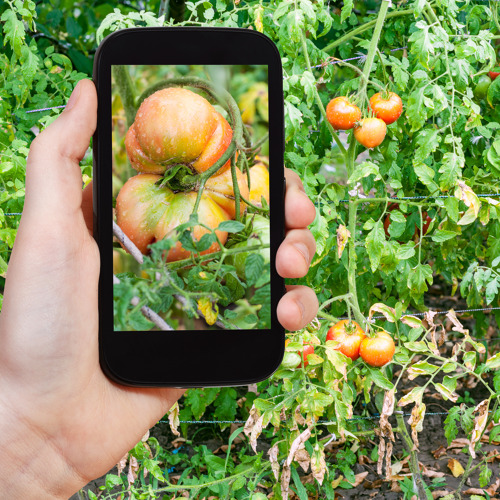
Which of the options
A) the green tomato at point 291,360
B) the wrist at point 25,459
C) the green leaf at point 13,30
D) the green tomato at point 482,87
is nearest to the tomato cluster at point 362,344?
the green tomato at point 291,360

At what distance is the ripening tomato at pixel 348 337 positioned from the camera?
1460 millimetres

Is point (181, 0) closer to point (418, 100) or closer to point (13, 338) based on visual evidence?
point (418, 100)

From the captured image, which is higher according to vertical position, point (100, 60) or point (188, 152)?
point (100, 60)

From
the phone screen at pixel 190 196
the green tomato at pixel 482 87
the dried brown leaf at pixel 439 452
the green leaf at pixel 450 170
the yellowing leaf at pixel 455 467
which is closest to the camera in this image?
the phone screen at pixel 190 196

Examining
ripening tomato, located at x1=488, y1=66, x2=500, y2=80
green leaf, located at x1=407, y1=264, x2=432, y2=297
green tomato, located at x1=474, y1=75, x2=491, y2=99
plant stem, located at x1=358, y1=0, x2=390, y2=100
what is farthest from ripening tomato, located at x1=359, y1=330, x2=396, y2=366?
ripening tomato, located at x1=488, y1=66, x2=500, y2=80

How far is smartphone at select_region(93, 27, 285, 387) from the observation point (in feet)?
3.75

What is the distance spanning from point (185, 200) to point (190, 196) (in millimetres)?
12

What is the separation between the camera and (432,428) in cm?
268

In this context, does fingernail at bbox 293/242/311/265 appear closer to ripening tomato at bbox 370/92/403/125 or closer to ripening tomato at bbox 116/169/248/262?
ripening tomato at bbox 116/169/248/262

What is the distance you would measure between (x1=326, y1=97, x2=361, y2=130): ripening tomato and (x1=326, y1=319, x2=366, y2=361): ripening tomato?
498mm

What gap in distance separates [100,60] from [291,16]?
0.51 meters

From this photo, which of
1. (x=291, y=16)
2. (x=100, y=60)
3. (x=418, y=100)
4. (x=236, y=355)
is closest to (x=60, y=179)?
(x=100, y=60)

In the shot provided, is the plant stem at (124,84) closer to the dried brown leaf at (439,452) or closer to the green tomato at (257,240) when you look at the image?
the green tomato at (257,240)

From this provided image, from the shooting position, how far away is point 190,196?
1.15 metres
